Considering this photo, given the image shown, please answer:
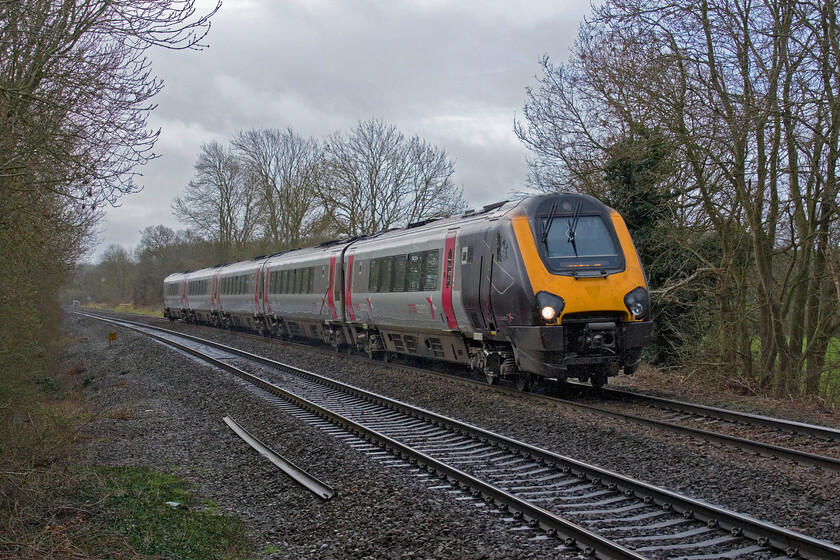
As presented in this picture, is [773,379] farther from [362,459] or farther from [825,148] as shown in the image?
[362,459]

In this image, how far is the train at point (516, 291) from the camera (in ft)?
35.2

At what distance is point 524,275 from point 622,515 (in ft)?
17.5

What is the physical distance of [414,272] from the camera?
1496 cm

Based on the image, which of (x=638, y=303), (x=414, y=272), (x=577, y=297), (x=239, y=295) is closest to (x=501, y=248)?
(x=577, y=297)

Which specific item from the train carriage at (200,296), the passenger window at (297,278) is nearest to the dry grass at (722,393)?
the passenger window at (297,278)

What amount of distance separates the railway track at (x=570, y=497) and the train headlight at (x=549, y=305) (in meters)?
2.08

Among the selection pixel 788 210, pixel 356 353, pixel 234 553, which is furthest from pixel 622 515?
pixel 356 353

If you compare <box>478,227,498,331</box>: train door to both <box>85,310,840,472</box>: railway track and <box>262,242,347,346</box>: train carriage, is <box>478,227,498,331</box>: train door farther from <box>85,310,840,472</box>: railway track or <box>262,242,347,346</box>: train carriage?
<box>262,242,347,346</box>: train carriage

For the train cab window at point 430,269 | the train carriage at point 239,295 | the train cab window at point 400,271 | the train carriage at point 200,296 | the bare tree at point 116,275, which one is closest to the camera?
the train cab window at point 430,269

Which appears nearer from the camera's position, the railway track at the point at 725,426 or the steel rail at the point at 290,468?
the steel rail at the point at 290,468

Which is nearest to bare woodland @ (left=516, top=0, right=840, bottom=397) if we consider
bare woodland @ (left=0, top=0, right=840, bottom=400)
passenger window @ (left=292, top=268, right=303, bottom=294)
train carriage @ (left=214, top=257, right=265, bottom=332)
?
bare woodland @ (left=0, top=0, right=840, bottom=400)

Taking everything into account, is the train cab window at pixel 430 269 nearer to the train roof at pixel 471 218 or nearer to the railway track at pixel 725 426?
the train roof at pixel 471 218

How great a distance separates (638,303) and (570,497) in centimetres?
525

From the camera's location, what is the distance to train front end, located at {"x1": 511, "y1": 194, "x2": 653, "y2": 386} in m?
10.6
